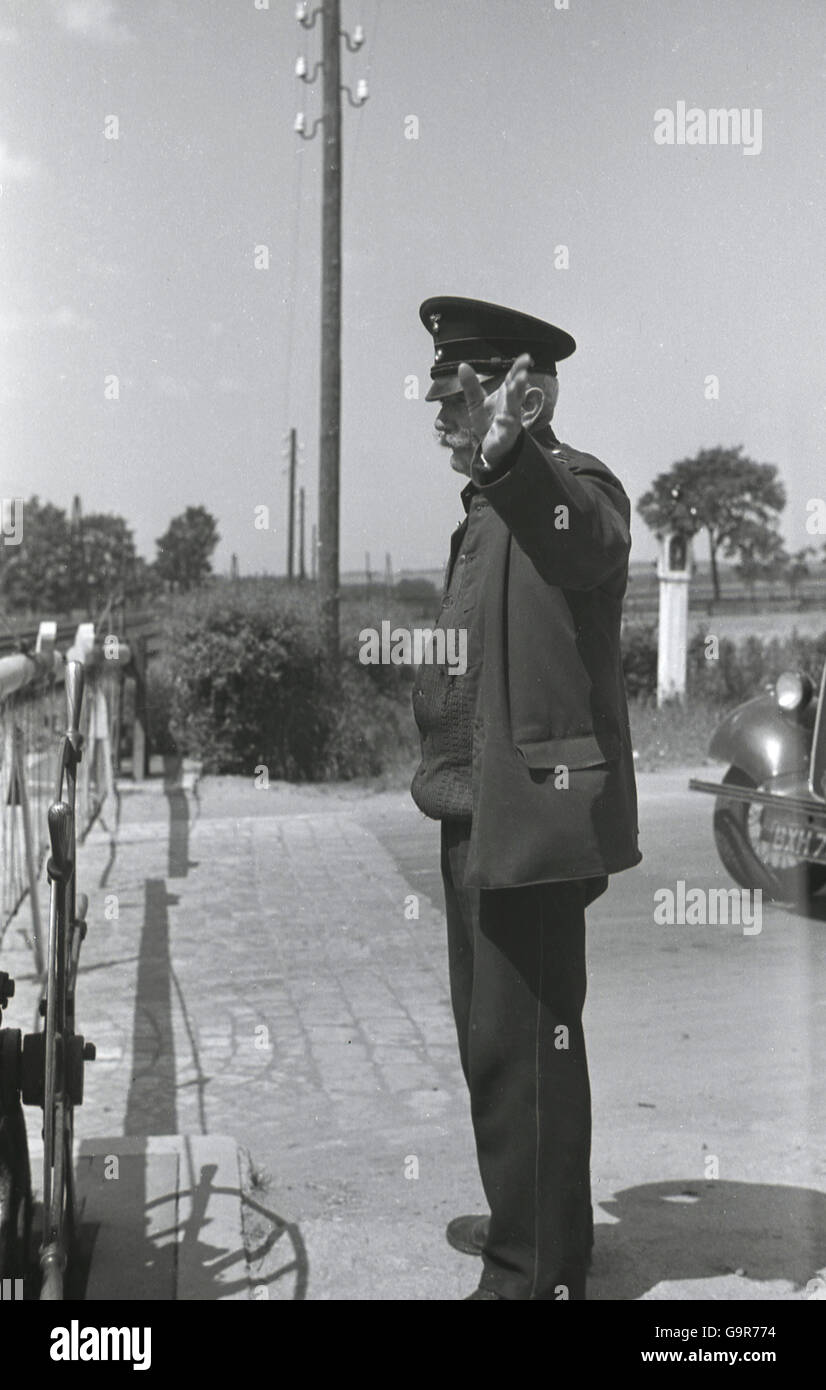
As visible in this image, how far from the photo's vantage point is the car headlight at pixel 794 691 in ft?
24.0

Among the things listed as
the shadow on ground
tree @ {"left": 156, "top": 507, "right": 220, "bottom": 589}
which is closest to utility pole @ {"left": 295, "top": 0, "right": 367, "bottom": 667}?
tree @ {"left": 156, "top": 507, "right": 220, "bottom": 589}

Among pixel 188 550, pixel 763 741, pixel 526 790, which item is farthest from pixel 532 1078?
pixel 188 550

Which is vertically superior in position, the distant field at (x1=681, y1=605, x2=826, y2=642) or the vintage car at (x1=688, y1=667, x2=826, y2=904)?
the distant field at (x1=681, y1=605, x2=826, y2=642)

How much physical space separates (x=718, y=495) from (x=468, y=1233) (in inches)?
492

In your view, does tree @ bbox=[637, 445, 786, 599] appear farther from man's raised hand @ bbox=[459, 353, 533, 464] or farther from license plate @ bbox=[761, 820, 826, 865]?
man's raised hand @ bbox=[459, 353, 533, 464]

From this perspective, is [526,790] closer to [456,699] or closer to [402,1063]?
[456,699]

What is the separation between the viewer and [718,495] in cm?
1516

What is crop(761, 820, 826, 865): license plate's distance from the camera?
21.8 ft

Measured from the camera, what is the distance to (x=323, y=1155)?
4.15 metres

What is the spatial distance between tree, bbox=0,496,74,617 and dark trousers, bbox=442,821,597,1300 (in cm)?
6121

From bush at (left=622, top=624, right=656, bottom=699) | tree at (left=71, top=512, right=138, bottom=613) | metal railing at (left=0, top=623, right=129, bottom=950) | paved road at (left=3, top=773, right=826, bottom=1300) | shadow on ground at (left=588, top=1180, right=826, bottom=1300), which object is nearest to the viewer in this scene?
shadow on ground at (left=588, top=1180, right=826, bottom=1300)
